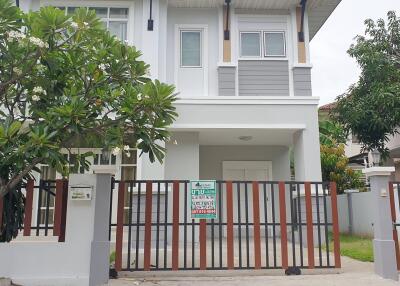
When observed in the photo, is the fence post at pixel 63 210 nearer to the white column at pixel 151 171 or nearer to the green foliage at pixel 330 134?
the white column at pixel 151 171

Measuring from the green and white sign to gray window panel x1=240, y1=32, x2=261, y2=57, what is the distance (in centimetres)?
551

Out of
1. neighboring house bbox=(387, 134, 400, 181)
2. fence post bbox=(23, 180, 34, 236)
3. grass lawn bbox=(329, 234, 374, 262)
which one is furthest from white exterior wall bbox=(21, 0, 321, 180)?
neighboring house bbox=(387, 134, 400, 181)

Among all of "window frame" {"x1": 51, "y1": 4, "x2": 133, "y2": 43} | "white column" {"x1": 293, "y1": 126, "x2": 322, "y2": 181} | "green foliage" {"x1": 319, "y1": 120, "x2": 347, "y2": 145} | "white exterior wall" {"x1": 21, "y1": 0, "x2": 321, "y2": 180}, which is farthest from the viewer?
"green foliage" {"x1": 319, "y1": 120, "x2": 347, "y2": 145}

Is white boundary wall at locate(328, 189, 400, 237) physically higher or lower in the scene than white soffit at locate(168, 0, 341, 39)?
lower

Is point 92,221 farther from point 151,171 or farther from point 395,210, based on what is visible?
point 395,210

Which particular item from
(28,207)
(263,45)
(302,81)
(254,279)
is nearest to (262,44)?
(263,45)

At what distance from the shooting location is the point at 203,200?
258 inches

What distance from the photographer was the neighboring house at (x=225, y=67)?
9992 mm

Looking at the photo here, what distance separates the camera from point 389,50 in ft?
45.2

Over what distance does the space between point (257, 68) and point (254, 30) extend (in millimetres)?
1172

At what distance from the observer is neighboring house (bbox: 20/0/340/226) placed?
9.99 m

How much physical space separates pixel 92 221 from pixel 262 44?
23.9ft

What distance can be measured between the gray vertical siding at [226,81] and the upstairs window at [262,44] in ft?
2.24

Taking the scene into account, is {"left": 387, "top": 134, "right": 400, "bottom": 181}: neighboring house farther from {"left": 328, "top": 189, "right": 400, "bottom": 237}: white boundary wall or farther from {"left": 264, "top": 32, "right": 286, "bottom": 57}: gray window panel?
{"left": 264, "top": 32, "right": 286, "bottom": 57}: gray window panel
